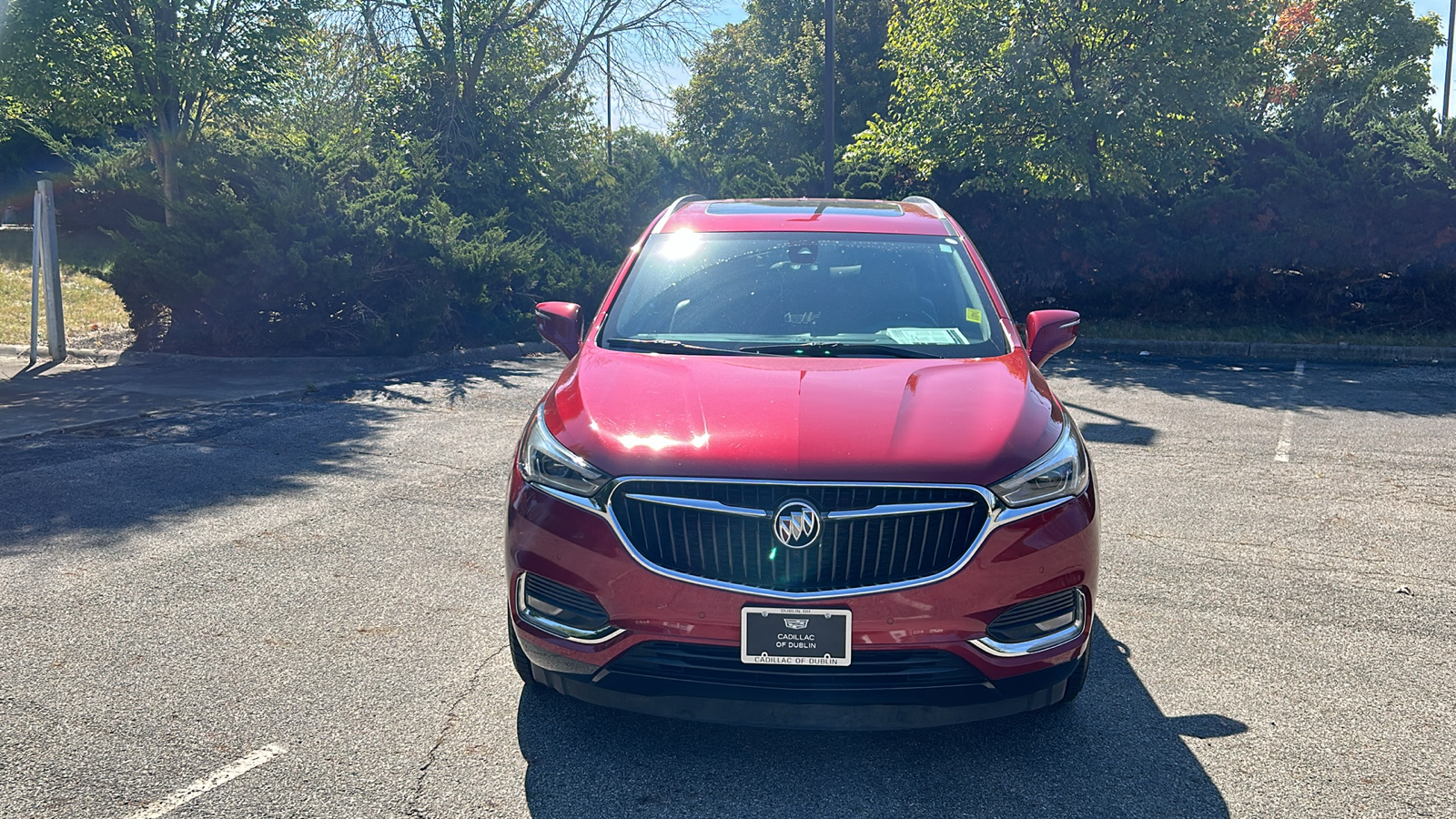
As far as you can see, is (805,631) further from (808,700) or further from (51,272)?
(51,272)

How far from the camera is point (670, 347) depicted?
435 cm

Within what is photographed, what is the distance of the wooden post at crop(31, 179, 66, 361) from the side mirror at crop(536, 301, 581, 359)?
9647mm

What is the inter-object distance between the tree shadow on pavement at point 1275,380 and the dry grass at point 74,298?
11.6 m

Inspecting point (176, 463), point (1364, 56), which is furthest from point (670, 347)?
point (1364, 56)

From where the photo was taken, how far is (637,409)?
3676 millimetres

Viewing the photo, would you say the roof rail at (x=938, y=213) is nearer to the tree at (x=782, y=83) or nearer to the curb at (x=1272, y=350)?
the curb at (x=1272, y=350)

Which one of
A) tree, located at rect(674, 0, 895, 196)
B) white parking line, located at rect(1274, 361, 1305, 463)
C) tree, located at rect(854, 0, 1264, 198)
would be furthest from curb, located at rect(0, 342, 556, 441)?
tree, located at rect(674, 0, 895, 196)

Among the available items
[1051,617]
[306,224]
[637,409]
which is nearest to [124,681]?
[637,409]

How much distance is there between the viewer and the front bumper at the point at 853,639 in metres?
3.25

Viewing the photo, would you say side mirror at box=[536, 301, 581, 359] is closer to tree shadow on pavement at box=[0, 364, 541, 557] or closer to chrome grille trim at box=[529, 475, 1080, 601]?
chrome grille trim at box=[529, 475, 1080, 601]

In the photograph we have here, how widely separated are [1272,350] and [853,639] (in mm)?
14202

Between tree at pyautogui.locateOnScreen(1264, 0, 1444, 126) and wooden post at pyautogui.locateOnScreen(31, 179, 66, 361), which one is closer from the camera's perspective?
wooden post at pyautogui.locateOnScreen(31, 179, 66, 361)

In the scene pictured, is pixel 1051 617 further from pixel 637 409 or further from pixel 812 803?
pixel 637 409

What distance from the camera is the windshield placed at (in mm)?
4438
